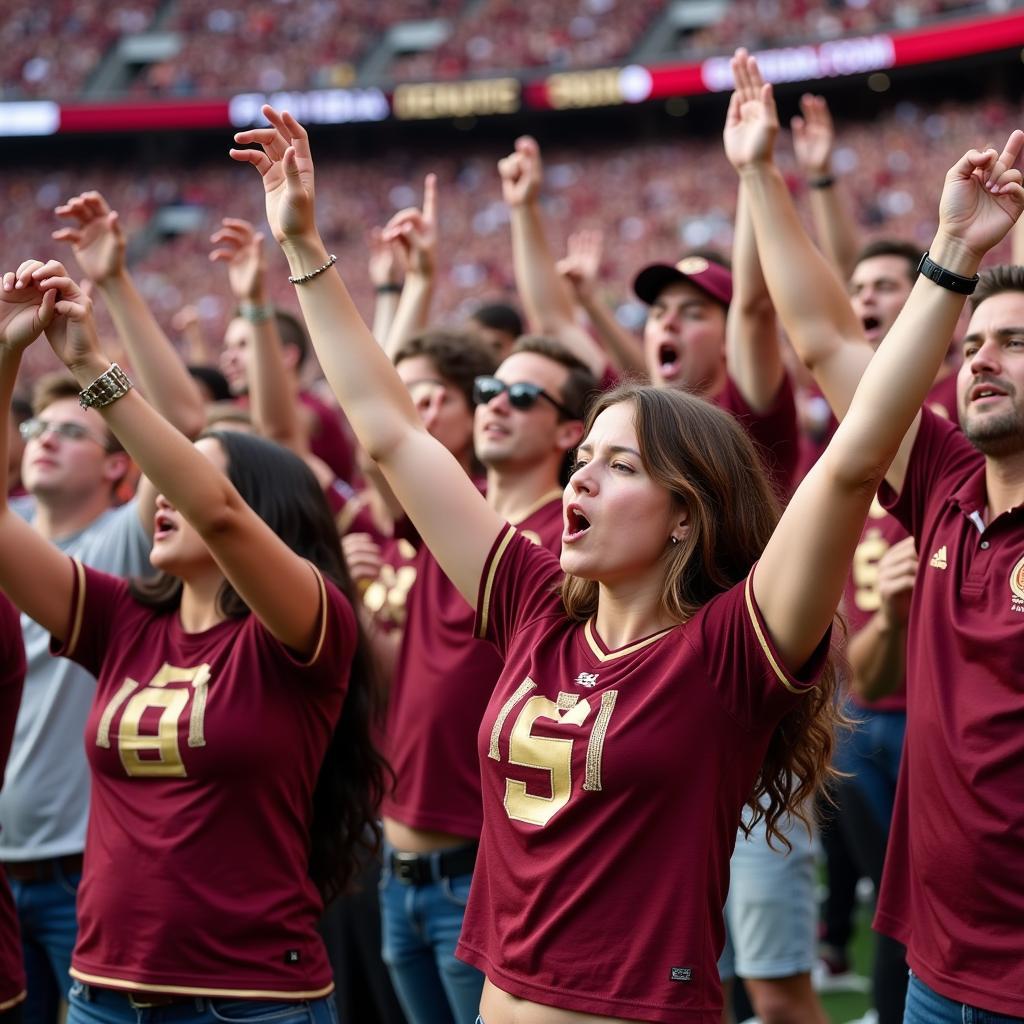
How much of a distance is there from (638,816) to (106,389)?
1.37 metres

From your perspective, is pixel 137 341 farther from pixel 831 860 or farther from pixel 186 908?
pixel 831 860

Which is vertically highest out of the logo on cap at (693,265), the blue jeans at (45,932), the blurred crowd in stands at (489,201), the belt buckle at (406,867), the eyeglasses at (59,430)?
the blurred crowd in stands at (489,201)

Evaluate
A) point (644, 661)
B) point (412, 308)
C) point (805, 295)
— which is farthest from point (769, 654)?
point (412, 308)

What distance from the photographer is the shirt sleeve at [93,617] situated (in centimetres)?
314

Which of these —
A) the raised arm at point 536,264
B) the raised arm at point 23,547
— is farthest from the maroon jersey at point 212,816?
the raised arm at point 536,264

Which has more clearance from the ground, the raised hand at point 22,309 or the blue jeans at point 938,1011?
the raised hand at point 22,309

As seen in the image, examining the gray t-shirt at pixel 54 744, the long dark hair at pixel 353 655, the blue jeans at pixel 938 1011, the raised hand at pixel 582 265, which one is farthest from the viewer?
the raised hand at pixel 582 265

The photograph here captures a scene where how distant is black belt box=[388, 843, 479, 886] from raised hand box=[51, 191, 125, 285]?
171 centimetres

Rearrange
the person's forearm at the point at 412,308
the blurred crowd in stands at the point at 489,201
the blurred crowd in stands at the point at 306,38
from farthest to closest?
the blurred crowd in stands at the point at 306,38, the blurred crowd in stands at the point at 489,201, the person's forearm at the point at 412,308

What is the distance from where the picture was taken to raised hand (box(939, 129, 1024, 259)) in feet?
7.27

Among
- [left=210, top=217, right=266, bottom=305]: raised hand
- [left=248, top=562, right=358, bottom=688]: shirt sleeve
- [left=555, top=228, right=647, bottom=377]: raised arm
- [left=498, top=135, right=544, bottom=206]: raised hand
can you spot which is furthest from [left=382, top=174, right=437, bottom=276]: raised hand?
[left=248, top=562, right=358, bottom=688]: shirt sleeve

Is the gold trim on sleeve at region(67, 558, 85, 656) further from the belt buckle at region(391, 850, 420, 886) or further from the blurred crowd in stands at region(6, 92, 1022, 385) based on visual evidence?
the blurred crowd in stands at region(6, 92, 1022, 385)

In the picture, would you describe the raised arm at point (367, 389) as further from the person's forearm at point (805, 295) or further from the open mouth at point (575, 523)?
the person's forearm at point (805, 295)

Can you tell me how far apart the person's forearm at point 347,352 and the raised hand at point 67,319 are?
480 mm
